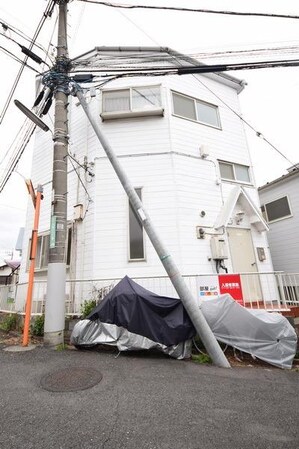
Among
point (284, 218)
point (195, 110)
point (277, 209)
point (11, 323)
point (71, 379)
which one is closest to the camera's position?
point (71, 379)

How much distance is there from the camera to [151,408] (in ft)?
8.89

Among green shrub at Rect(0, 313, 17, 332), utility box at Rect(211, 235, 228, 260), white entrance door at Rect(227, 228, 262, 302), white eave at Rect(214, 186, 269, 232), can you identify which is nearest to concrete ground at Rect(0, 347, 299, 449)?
green shrub at Rect(0, 313, 17, 332)

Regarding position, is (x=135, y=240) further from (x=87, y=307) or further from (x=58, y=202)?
(x=58, y=202)

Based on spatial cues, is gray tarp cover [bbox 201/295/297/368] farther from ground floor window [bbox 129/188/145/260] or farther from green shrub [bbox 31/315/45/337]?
green shrub [bbox 31/315/45/337]

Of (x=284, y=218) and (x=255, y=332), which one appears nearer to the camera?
(x=255, y=332)

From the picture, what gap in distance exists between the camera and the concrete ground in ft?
7.10

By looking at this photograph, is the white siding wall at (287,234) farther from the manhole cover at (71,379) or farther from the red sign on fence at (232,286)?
the manhole cover at (71,379)

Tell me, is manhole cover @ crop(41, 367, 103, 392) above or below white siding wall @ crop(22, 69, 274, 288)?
below

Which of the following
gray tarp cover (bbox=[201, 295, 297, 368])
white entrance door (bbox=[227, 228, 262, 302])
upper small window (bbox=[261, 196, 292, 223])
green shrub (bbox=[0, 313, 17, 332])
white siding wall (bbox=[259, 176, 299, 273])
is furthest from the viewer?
upper small window (bbox=[261, 196, 292, 223])

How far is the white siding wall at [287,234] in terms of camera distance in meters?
10.1

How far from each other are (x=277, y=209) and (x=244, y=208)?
3767mm

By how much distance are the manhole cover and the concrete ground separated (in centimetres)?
10

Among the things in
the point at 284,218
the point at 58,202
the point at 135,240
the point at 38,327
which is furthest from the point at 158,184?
the point at 284,218

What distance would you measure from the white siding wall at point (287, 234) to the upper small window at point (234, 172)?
2593mm
